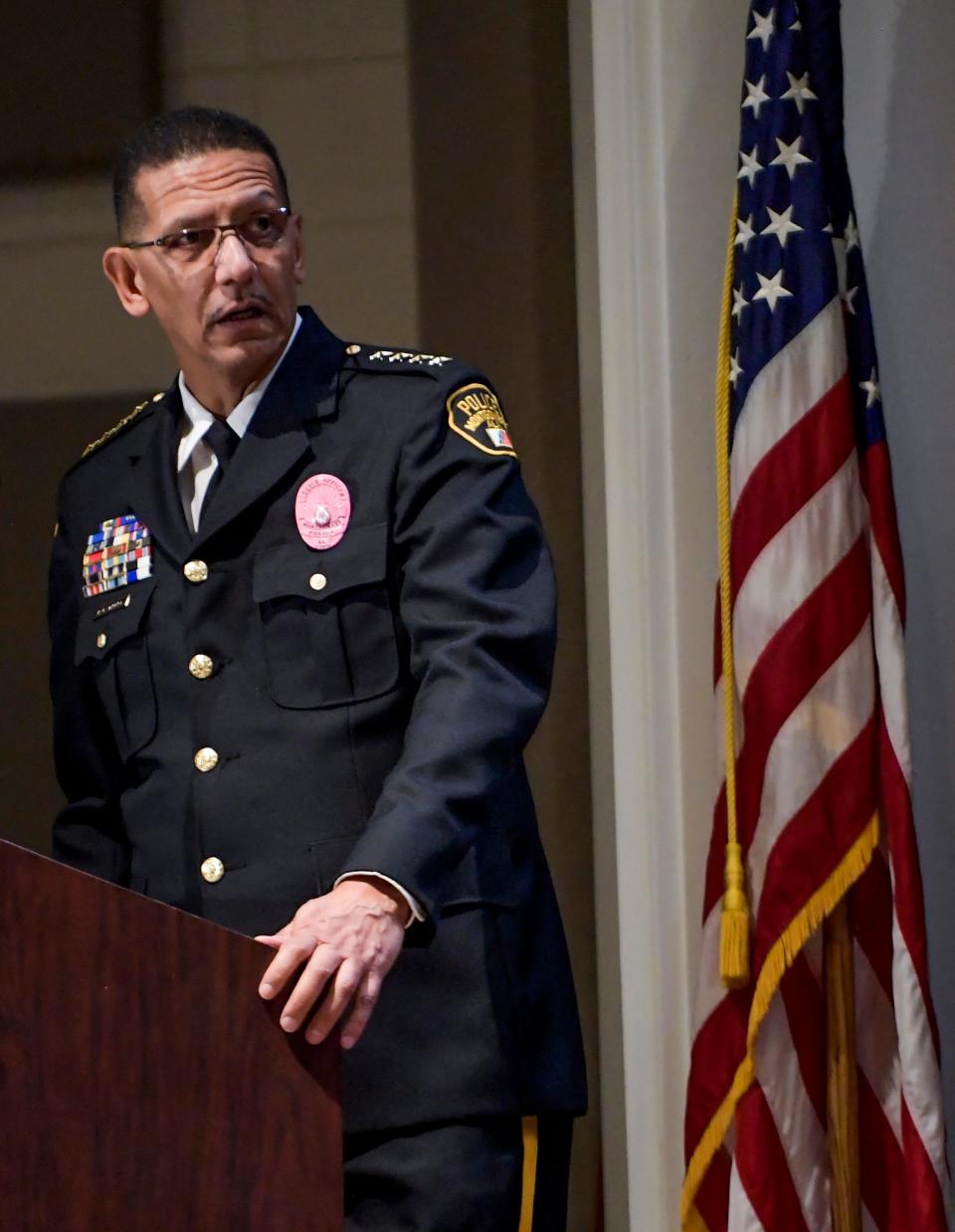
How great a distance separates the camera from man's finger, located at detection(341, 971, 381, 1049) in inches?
48.8

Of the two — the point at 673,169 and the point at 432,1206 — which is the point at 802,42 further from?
the point at 432,1206

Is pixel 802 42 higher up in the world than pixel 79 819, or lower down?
higher up

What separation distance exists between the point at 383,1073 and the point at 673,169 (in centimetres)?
141

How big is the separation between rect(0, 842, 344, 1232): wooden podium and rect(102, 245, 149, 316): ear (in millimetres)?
999

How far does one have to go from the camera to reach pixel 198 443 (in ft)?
6.24

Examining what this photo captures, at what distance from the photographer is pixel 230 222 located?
1.87 m

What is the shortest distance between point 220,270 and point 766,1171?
124cm

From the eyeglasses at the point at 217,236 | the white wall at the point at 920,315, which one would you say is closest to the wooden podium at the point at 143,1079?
the eyeglasses at the point at 217,236

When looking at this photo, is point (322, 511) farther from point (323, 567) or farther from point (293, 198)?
point (293, 198)

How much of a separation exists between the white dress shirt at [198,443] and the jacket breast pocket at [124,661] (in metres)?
0.10

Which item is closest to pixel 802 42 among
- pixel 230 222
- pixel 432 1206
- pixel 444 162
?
pixel 444 162

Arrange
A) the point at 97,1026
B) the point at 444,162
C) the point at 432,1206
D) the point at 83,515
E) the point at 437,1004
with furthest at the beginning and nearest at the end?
the point at 444,162
the point at 83,515
the point at 437,1004
the point at 432,1206
the point at 97,1026

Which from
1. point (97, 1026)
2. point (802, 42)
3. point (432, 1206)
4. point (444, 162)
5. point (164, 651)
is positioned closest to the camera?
point (97, 1026)

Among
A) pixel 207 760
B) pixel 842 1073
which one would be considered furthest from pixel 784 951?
pixel 207 760
